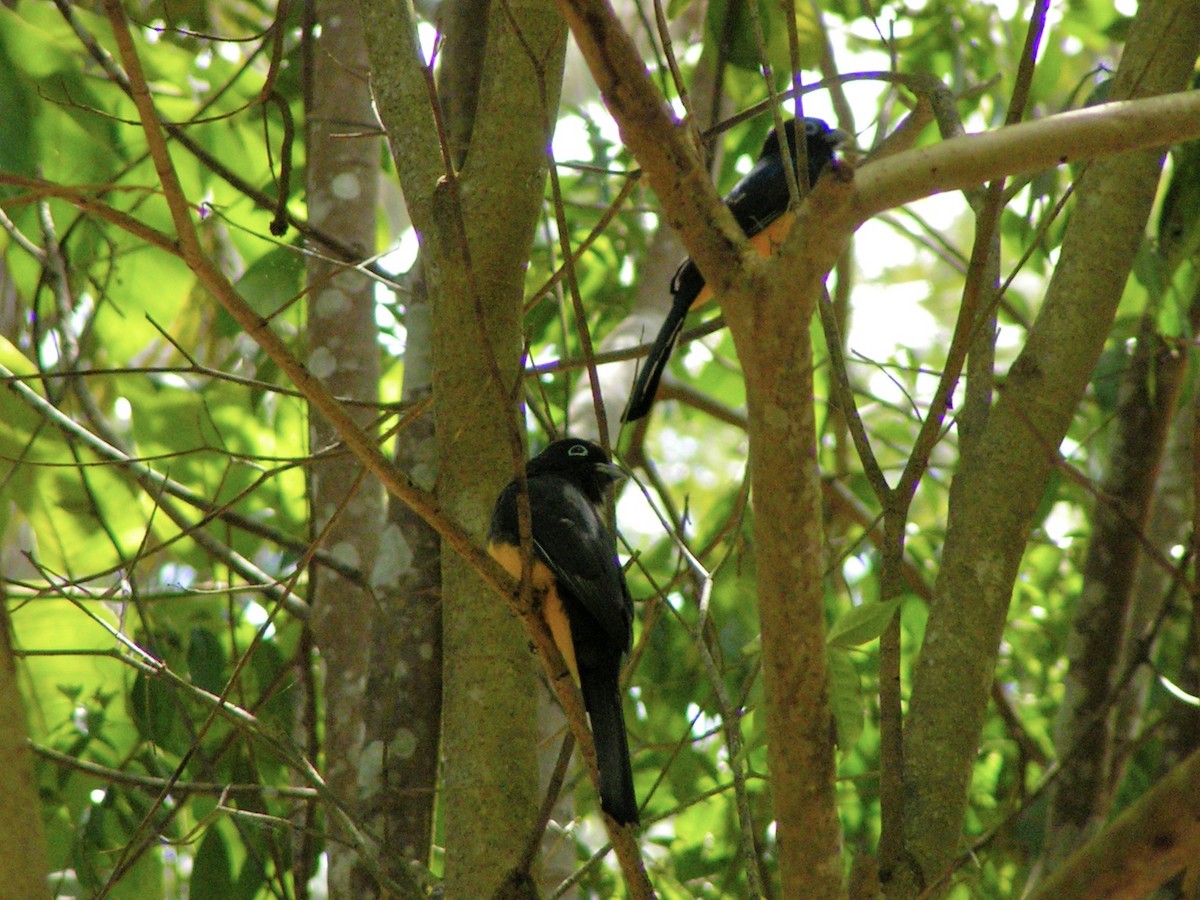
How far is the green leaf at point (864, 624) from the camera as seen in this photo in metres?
2.08

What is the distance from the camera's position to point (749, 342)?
1738mm

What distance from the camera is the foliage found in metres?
3.59

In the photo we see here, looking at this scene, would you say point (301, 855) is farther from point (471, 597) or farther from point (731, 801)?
point (731, 801)

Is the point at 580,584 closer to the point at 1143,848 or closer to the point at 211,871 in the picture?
the point at 211,871

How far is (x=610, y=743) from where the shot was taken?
9.19 feet

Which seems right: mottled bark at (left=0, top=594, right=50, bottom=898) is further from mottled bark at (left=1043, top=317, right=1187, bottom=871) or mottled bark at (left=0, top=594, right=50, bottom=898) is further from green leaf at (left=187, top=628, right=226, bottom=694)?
mottled bark at (left=1043, top=317, right=1187, bottom=871)

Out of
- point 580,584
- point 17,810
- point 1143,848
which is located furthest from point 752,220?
point 17,810

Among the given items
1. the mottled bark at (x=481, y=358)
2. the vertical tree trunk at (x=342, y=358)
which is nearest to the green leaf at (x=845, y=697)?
the mottled bark at (x=481, y=358)

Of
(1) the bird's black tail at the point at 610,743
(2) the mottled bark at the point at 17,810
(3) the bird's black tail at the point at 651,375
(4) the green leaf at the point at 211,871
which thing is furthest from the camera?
(4) the green leaf at the point at 211,871

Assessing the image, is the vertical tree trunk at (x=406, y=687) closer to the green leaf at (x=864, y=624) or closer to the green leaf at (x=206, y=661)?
the green leaf at (x=206, y=661)

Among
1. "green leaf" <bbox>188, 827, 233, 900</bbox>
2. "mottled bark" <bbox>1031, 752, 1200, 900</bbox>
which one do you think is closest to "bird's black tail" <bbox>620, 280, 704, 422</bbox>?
"green leaf" <bbox>188, 827, 233, 900</bbox>

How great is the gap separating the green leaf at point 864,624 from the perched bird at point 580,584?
2.69 feet

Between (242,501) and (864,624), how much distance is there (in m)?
3.13

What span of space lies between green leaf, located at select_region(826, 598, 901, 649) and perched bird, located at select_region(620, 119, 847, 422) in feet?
4.73
